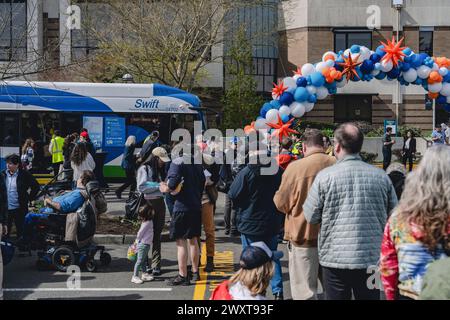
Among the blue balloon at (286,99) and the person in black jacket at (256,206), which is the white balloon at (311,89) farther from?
the person in black jacket at (256,206)

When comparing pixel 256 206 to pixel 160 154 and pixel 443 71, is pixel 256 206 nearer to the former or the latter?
pixel 160 154

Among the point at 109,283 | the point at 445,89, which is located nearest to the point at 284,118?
the point at 445,89

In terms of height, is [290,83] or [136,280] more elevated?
[290,83]

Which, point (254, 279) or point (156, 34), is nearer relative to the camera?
point (254, 279)

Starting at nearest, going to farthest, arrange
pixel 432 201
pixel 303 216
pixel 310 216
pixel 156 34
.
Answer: pixel 432 201, pixel 310 216, pixel 303 216, pixel 156 34

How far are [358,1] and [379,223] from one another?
29582mm

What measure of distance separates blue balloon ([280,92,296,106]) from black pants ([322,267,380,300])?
6.76 m

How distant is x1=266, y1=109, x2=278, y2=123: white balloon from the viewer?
11.2 meters

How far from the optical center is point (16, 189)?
10117 mm

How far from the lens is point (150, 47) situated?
22.1 meters

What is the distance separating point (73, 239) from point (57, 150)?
31.7 ft

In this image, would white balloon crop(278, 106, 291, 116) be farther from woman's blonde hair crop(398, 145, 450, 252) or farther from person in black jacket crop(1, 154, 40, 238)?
woman's blonde hair crop(398, 145, 450, 252)
